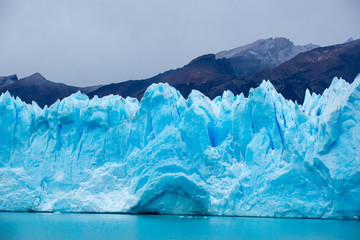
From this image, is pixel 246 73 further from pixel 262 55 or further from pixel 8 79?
pixel 8 79

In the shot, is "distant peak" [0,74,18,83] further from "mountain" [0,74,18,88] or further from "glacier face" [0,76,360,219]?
"glacier face" [0,76,360,219]

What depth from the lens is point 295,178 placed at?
13.7 m

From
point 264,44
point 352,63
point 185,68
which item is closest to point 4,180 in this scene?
point 185,68

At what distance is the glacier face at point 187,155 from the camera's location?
13250mm

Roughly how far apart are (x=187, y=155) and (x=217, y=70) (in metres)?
18.5

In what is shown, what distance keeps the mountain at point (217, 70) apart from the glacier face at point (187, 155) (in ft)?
40.9

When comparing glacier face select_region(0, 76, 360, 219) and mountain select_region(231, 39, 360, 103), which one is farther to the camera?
mountain select_region(231, 39, 360, 103)

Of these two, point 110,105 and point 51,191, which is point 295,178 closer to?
point 110,105

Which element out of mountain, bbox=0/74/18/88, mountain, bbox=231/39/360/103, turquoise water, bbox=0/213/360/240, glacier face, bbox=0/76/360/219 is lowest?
turquoise water, bbox=0/213/360/240

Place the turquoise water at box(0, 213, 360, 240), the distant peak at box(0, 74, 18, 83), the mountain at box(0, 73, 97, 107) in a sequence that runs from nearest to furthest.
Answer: the turquoise water at box(0, 213, 360, 240) < the mountain at box(0, 73, 97, 107) < the distant peak at box(0, 74, 18, 83)

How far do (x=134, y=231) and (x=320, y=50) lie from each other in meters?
23.3

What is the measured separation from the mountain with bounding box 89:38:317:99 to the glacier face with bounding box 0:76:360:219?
12475 millimetres

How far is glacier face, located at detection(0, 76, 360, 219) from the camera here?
1325cm

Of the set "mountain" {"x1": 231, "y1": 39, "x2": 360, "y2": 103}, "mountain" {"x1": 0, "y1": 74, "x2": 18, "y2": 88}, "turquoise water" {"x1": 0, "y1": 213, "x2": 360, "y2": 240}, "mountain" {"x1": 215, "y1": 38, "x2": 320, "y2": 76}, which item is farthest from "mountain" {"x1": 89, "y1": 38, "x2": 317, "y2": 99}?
"turquoise water" {"x1": 0, "y1": 213, "x2": 360, "y2": 240}
